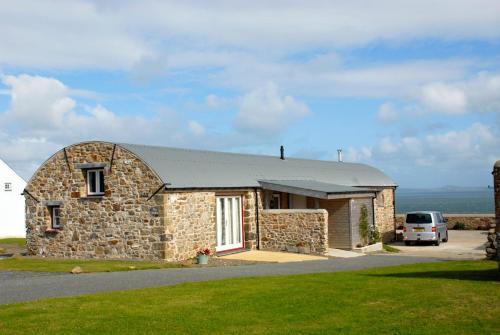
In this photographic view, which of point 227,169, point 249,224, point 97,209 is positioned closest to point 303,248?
point 249,224

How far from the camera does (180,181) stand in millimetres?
21891

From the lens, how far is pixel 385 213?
36.4 metres

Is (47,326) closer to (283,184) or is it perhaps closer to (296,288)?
(296,288)

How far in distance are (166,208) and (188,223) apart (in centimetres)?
136

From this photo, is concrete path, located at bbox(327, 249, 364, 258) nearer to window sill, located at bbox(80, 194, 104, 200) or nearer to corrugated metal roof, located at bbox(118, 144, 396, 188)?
corrugated metal roof, located at bbox(118, 144, 396, 188)

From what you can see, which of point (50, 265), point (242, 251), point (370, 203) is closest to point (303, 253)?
point (242, 251)

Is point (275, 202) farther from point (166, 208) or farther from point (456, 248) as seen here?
point (456, 248)

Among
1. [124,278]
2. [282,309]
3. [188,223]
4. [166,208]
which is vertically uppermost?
[166,208]

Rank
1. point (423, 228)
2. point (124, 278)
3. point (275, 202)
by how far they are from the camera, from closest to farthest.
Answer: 1. point (124, 278)
2. point (275, 202)
3. point (423, 228)

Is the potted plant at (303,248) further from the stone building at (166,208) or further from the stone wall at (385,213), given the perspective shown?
the stone wall at (385,213)

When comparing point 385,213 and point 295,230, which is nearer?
point 295,230

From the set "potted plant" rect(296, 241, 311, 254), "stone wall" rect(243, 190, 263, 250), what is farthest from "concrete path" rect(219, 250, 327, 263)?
"stone wall" rect(243, 190, 263, 250)

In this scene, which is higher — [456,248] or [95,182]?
[95,182]

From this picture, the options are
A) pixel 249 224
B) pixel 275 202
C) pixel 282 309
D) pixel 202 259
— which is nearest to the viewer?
pixel 282 309
